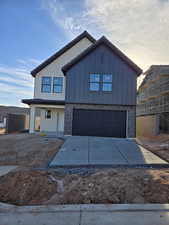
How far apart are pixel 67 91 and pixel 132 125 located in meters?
6.18

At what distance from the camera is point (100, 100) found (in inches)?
470

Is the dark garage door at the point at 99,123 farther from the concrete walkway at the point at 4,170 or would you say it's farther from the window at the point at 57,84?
the concrete walkway at the point at 4,170

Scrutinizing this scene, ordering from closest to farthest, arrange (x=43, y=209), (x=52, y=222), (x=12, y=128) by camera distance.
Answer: (x=52, y=222) < (x=43, y=209) < (x=12, y=128)

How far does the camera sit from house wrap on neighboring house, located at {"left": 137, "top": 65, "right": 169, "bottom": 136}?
15680mm

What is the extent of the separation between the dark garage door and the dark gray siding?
0.94 meters

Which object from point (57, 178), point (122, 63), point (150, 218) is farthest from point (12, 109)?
point (150, 218)

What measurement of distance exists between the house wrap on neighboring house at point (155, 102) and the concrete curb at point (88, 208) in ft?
44.8

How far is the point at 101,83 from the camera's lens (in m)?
12.1

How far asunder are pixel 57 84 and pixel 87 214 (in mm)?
12672

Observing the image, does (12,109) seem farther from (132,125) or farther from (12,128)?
(132,125)

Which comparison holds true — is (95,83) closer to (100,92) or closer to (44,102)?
(100,92)

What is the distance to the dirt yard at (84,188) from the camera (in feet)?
10.6

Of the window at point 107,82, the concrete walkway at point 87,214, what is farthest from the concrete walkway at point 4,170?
the window at point 107,82

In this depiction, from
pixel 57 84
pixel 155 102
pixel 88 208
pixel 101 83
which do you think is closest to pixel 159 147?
pixel 101 83
